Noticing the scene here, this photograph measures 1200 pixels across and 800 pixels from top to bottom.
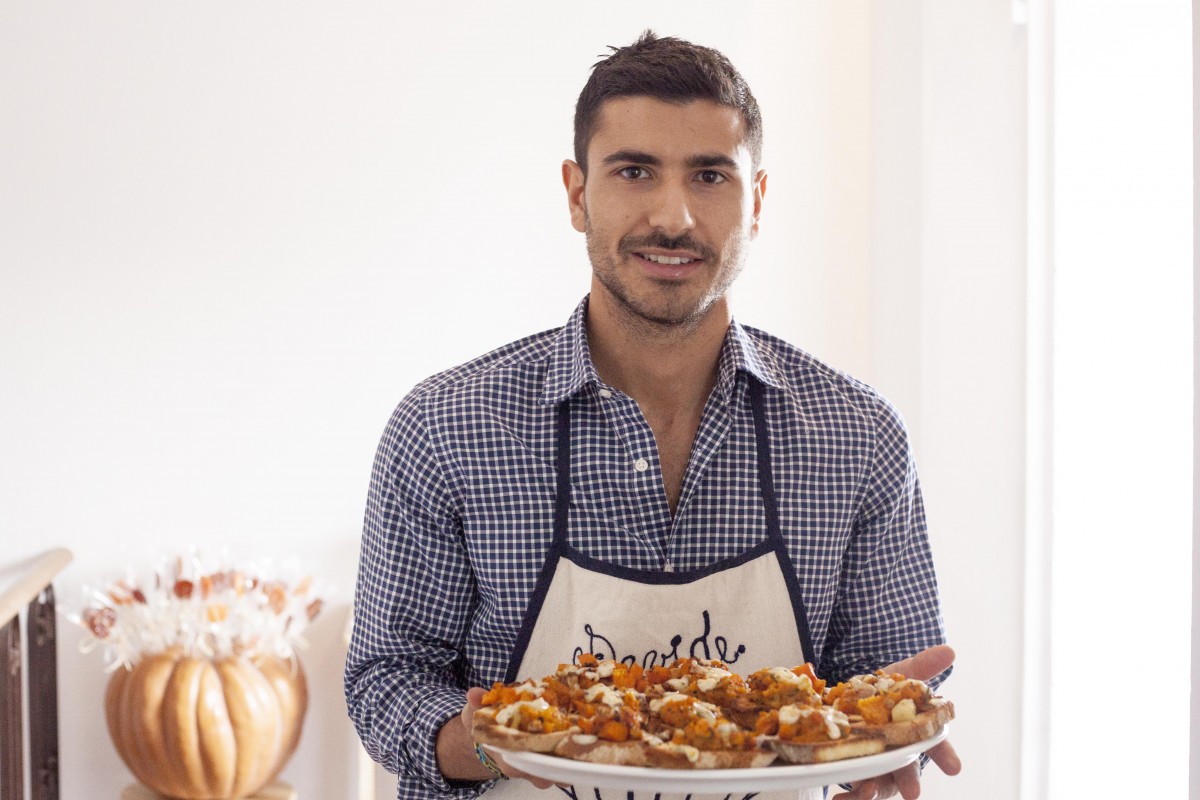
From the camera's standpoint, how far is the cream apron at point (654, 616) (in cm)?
145

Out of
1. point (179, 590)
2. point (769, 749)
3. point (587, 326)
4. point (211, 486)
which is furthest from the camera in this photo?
point (211, 486)

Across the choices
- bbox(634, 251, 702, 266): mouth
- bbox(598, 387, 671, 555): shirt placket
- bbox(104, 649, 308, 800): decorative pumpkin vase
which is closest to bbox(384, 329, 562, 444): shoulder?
bbox(598, 387, 671, 555): shirt placket

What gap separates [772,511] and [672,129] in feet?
1.54

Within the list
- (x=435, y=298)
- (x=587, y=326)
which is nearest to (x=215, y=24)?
Answer: (x=435, y=298)

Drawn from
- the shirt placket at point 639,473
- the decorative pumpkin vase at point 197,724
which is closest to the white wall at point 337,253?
the decorative pumpkin vase at point 197,724

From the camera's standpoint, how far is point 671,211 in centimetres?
142

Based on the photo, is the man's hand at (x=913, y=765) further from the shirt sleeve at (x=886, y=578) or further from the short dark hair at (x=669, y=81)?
the short dark hair at (x=669, y=81)

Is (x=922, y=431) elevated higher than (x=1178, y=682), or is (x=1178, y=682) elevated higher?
(x=922, y=431)

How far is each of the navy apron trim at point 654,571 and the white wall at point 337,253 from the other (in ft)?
4.18

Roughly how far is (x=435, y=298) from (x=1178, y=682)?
1.69m

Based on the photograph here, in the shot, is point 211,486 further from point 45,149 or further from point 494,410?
point 494,410

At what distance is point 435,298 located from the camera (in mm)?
2818

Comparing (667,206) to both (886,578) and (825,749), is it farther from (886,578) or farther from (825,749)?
(825,749)

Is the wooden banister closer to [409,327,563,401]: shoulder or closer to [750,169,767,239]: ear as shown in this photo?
[409,327,563,401]: shoulder
